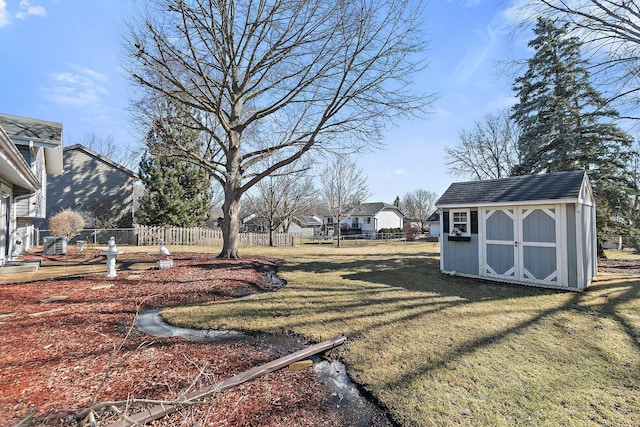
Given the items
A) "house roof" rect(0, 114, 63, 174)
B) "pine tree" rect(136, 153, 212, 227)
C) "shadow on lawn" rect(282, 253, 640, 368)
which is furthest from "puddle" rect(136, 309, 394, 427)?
"pine tree" rect(136, 153, 212, 227)

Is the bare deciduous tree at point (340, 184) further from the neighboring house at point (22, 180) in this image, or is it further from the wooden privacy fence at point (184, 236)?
the neighboring house at point (22, 180)

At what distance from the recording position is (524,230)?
27.5 feet

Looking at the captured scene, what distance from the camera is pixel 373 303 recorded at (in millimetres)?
6328

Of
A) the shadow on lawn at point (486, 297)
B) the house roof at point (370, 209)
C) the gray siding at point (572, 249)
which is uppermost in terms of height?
the house roof at point (370, 209)

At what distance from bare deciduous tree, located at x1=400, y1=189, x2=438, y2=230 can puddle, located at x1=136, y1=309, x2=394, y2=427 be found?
52259mm

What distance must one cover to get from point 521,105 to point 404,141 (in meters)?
8.01

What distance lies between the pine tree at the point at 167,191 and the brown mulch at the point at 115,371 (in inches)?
601

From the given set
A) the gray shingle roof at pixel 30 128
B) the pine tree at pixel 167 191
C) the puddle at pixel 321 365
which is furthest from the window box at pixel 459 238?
the pine tree at pixel 167 191

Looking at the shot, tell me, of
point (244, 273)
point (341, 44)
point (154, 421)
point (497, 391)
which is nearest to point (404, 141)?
point (341, 44)

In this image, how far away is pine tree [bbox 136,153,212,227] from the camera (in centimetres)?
2008

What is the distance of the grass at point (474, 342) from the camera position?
9.19 ft

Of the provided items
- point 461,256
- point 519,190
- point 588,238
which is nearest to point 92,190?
point 461,256

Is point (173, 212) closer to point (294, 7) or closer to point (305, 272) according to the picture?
point (305, 272)

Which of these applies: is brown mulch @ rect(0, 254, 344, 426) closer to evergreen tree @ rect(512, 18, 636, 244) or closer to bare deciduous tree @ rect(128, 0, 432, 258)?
bare deciduous tree @ rect(128, 0, 432, 258)
